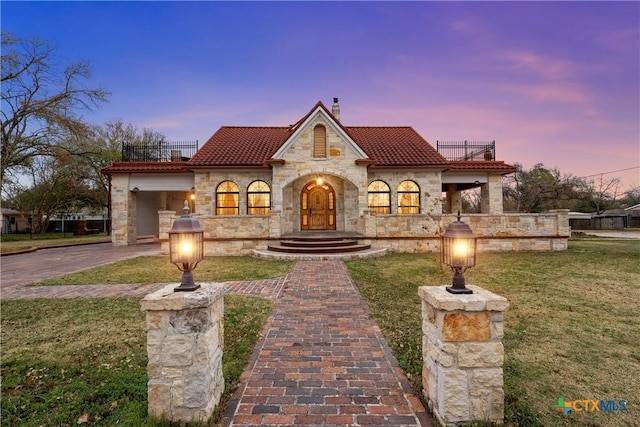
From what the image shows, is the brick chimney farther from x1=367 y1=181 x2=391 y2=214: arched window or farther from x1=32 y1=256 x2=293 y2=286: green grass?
x1=32 y1=256 x2=293 y2=286: green grass

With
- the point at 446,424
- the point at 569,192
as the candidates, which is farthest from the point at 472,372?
the point at 569,192

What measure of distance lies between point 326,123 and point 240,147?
6.11m

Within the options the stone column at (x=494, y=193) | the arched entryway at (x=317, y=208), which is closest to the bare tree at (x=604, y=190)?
the stone column at (x=494, y=193)

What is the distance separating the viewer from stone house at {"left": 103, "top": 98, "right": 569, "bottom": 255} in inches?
493

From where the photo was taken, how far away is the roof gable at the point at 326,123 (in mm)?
13820

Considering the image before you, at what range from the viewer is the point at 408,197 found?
15.7m

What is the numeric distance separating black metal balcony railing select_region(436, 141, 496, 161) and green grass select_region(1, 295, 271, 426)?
1749cm

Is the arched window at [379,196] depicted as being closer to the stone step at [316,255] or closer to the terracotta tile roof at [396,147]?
the terracotta tile roof at [396,147]

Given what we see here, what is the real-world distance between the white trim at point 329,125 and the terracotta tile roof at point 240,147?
80 centimetres

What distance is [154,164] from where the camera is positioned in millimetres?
16594

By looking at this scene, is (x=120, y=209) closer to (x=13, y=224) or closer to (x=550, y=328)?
(x=550, y=328)

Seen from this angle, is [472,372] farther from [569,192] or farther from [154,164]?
[569,192]

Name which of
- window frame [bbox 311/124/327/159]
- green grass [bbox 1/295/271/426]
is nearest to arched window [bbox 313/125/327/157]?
window frame [bbox 311/124/327/159]

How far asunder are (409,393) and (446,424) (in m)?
0.47
